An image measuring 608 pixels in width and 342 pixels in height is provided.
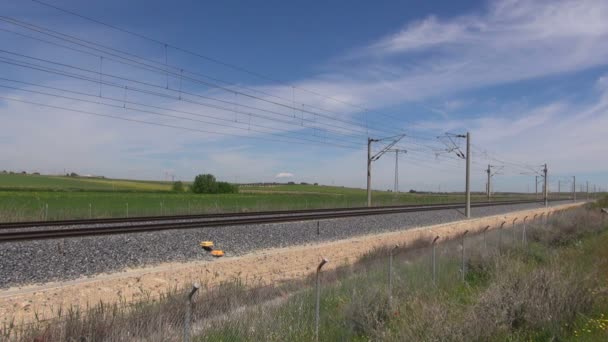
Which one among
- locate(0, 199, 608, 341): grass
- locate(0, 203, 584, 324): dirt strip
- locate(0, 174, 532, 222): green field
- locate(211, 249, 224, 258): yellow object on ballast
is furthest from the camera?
locate(0, 174, 532, 222): green field

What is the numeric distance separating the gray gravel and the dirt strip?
68 cm

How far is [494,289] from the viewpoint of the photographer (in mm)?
8828

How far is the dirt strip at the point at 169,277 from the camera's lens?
34.4 feet

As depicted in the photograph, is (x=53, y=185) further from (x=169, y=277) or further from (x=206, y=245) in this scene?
(x=169, y=277)

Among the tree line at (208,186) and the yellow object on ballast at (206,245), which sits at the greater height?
the tree line at (208,186)

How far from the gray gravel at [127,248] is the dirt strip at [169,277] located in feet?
2.24

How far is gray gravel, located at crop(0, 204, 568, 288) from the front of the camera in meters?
12.7

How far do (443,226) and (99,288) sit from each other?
80.3ft

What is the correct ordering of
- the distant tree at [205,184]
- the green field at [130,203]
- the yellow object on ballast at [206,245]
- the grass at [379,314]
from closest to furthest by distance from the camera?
the grass at [379,314], the yellow object on ballast at [206,245], the green field at [130,203], the distant tree at [205,184]

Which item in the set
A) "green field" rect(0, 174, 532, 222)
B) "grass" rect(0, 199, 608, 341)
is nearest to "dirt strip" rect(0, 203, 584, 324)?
"grass" rect(0, 199, 608, 341)

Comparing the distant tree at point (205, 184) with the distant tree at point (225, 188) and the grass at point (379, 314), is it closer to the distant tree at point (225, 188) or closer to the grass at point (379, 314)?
the distant tree at point (225, 188)

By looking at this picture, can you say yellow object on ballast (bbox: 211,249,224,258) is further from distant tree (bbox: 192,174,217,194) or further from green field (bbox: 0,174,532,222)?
distant tree (bbox: 192,174,217,194)

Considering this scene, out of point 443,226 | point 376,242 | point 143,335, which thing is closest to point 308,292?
point 143,335

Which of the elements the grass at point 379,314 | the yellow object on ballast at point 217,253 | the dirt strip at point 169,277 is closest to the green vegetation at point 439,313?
the grass at point 379,314
